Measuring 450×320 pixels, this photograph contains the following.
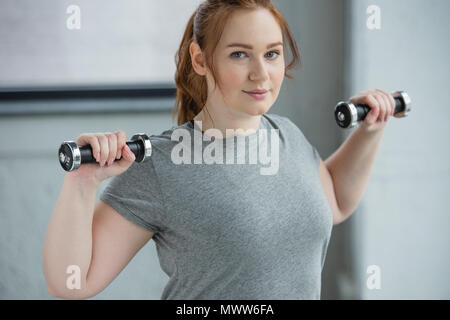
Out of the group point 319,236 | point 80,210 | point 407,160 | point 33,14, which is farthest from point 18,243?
point 407,160

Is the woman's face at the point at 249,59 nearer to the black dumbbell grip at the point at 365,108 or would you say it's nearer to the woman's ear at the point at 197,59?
the woman's ear at the point at 197,59

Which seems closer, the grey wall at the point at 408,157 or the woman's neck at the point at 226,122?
the woman's neck at the point at 226,122

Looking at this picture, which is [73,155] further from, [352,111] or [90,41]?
[90,41]

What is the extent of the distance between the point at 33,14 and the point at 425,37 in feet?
3.23

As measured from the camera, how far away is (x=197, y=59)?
714mm

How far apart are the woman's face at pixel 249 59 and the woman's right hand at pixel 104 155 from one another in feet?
0.58

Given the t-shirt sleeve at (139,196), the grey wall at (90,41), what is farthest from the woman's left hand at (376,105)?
the grey wall at (90,41)

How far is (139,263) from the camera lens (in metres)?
1.38

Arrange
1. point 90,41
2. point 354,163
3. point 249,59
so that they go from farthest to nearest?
1. point 90,41
2. point 354,163
3. point 249,59

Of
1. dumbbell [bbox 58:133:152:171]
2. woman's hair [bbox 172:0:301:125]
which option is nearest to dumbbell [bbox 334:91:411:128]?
woman's hair [bbox 172:0:301:125]

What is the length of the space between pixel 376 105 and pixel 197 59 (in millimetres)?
300

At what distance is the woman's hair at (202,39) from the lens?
672 millimetres

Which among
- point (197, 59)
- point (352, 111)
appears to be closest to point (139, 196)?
point (197, 59)
